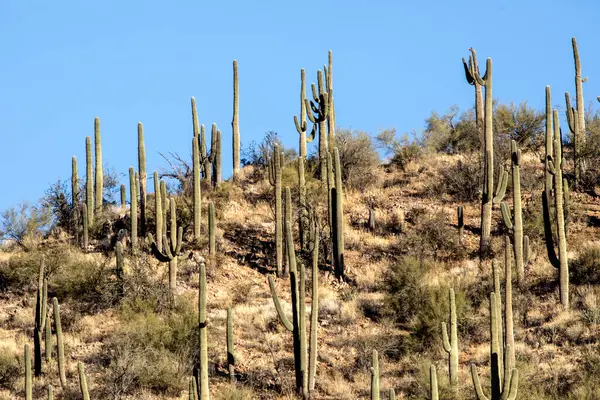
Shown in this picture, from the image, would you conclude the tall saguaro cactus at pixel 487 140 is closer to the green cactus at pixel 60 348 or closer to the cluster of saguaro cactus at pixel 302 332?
the cluster of saguaro cactus at pixel 302 332

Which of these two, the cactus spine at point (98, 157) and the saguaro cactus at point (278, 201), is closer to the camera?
the saguaro cactus at point (278, 201)

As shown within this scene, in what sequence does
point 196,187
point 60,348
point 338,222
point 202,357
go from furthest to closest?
point 196,187 → point 338,222 → point 60,348 → point 202,357

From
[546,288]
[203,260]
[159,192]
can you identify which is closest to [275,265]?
[203,260]

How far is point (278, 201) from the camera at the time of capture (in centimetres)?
2958

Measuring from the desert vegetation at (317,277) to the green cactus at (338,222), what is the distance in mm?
47

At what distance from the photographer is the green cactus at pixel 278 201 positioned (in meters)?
29.7

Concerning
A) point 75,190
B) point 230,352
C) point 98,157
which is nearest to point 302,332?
point 230,352

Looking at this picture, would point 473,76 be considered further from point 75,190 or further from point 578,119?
point 75,190

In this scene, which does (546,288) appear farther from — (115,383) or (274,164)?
(115,383)

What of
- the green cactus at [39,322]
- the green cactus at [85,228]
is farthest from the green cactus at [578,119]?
the green cactus at [39,322]

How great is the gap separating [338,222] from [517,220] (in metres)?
4.42

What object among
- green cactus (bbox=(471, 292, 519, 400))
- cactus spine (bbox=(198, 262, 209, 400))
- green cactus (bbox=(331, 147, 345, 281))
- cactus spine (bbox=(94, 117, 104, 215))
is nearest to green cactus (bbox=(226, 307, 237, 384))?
cactus spine (bbox=(198, 262, 209, 400))

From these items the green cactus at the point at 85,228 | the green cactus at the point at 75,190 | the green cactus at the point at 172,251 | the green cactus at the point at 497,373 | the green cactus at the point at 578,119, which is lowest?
the green cactus at the point at 497,373

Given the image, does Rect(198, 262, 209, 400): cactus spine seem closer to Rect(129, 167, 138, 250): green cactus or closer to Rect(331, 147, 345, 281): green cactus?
Rect(129, 167, 138, 250): green cactus
